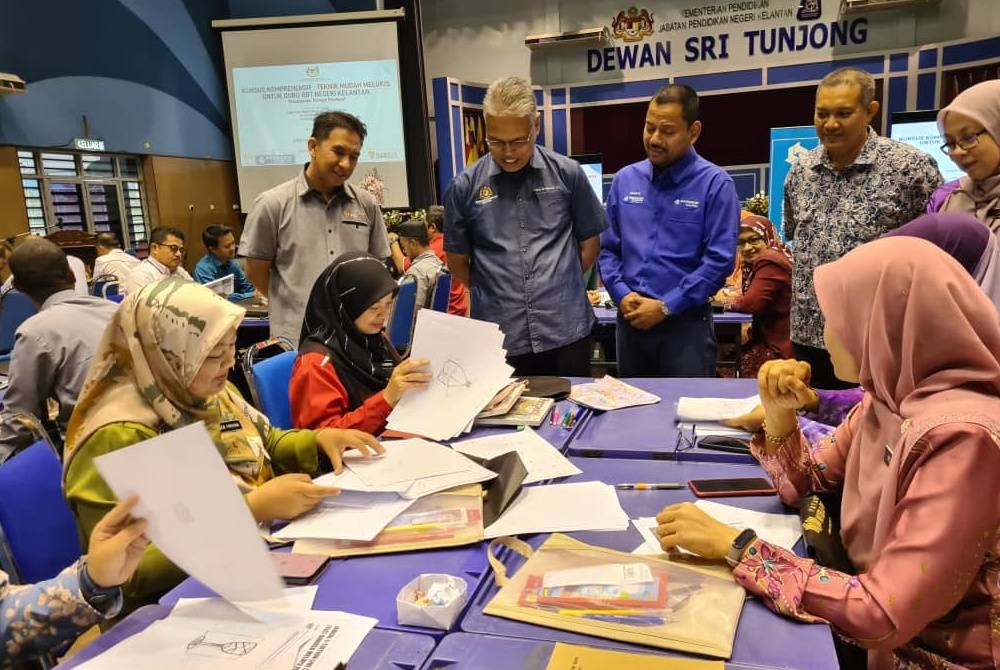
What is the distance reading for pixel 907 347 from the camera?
3.63ft

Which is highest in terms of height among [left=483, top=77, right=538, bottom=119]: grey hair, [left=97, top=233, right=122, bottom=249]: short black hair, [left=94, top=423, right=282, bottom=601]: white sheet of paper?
[left=483, top=77, right=538, bottom=119]: grey hair

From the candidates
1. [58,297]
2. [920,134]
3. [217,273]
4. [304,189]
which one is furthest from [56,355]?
[920,134]

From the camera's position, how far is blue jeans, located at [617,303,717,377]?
281 cm

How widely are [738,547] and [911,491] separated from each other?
0.26 meters

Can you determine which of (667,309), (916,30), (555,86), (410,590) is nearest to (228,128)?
(555,86)

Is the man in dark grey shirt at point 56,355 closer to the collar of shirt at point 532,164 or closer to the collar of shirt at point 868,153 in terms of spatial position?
the collar of shirt at point 532,164

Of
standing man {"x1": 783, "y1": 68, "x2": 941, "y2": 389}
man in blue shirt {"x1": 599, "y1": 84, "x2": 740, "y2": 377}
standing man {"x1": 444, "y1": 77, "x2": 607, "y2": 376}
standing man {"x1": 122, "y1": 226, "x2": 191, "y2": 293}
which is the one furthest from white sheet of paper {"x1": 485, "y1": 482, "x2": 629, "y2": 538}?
standing man {"x1": 122, "y1": 226, "x2": 191, "y2": 293}

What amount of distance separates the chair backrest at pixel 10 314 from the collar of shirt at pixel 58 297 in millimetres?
1462

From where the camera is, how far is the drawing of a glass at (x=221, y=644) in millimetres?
988

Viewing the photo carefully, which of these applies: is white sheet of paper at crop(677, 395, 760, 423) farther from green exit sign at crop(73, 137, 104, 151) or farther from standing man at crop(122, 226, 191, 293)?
green exit sign at crop(73, 137, 104, 151)

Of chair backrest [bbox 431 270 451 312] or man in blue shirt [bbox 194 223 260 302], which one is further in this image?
man in blue shirt [bbox 194 223 260 302]

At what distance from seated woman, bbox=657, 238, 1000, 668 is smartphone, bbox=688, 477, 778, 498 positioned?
0.23 m

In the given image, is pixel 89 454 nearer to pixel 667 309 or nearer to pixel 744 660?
pixel 744 660

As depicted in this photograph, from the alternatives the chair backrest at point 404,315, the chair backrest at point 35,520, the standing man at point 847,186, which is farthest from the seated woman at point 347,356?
the chair backrest at point 404,315
